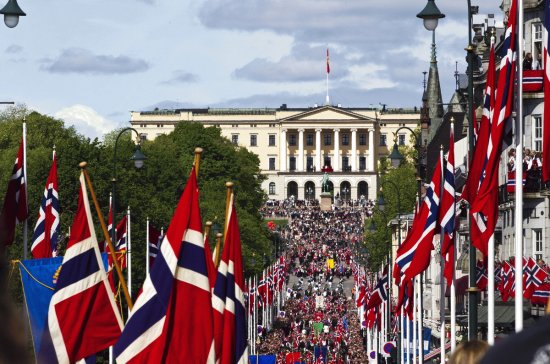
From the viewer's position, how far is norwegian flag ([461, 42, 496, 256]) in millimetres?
17266

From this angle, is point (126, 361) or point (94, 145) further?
point (94, 145)

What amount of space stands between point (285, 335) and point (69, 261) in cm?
6725

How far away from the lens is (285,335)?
83.8 m

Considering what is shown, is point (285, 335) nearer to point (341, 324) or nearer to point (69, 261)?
point (341, 324)

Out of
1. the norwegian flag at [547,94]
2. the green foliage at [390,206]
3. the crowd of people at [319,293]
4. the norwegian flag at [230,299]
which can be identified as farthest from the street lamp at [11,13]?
the green foliage at [390,206]

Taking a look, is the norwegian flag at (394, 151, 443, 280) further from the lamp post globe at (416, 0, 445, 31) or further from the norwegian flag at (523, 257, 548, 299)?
the norwegian flag at (523, 257, 548, 299)

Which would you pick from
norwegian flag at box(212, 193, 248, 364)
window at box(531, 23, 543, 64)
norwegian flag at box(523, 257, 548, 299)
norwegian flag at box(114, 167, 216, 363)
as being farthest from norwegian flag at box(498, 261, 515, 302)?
norwegian flag at box(114, 167, 216, 363)

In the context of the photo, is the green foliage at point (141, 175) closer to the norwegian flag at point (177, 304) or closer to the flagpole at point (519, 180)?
the flagpole at point (519, 180)

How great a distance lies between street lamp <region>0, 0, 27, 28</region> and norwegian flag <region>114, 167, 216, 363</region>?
375 inches

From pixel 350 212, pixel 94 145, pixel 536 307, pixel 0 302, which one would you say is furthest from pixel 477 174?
pixel 350 212

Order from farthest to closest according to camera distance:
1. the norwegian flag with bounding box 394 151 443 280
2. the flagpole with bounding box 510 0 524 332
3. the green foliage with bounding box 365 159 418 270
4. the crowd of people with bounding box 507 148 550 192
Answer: the green foliage with bounding box 365 159 418 270, the crowd of people with bounding box 507 148 550 192, the norwegian flag with bounding box 394 151 443 280, the flagpole with bounding box 510 0 524 332

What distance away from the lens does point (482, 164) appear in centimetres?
1769

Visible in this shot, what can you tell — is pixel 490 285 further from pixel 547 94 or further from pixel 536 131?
pixel 536 131

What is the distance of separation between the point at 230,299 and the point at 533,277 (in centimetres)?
1572
